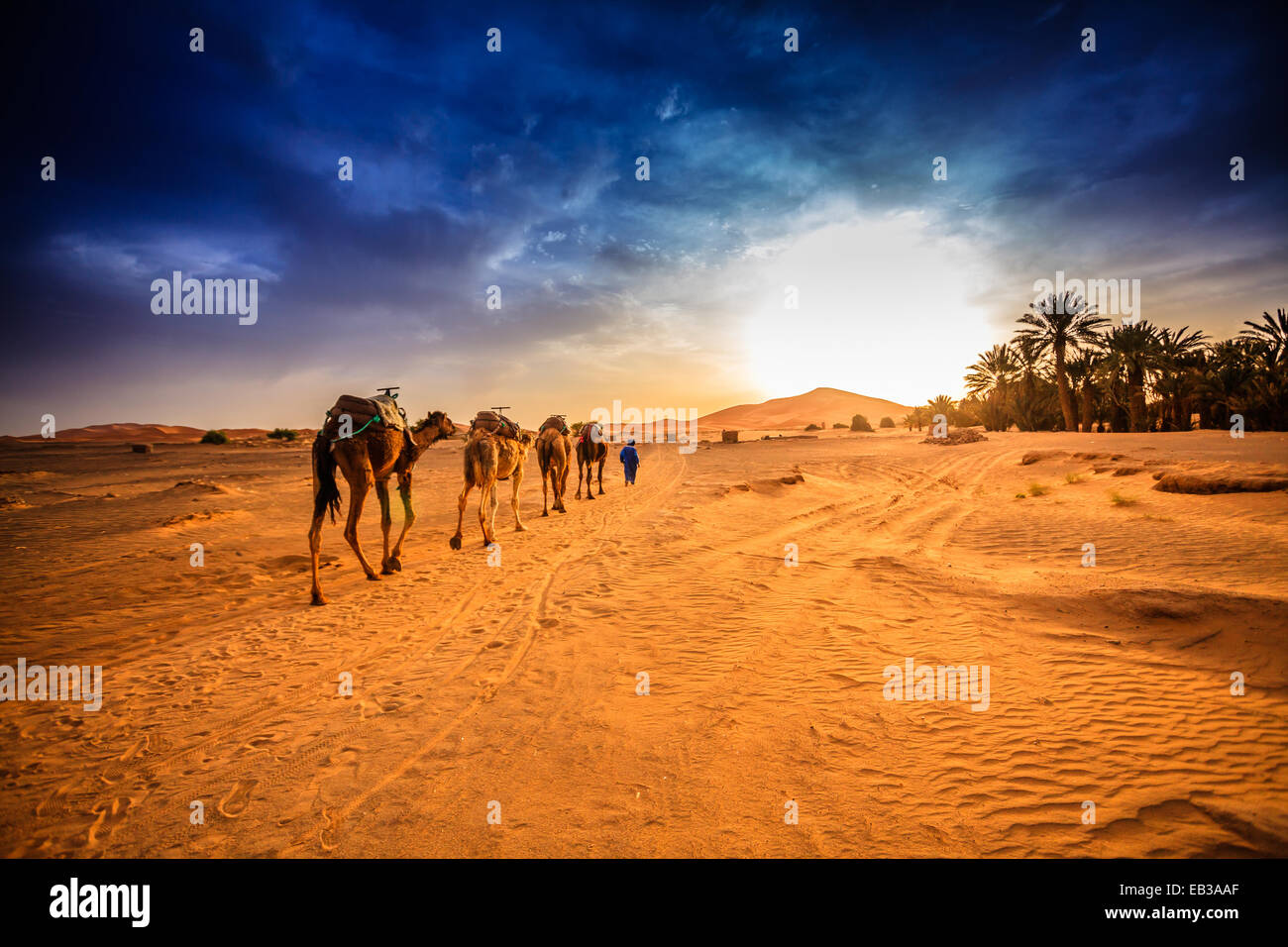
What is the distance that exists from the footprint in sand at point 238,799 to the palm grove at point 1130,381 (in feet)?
153

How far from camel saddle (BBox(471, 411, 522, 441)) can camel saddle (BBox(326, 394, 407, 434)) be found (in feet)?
9.64

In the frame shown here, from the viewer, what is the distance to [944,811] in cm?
296

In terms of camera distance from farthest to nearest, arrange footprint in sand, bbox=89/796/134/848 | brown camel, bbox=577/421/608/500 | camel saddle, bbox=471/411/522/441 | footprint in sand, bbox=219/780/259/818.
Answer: brown camel, bbox=577/421/608/500
camel saddle, bbox=471/411/522/441
footprint in sand, bbox=219/780/259/818
footprint in sand, bbox=89/796/134/848

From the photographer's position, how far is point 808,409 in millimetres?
163375

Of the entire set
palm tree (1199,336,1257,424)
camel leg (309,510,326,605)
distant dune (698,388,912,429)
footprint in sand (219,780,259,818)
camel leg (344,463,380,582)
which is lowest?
footprint in sand (219,780,259,818)

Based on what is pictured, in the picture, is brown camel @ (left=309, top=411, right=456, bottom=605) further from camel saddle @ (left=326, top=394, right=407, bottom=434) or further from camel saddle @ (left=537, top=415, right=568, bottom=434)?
camel saddle @ (left=537, top=415, right=568, bottom=434)

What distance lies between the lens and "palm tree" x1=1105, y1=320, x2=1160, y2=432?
37.6 metres

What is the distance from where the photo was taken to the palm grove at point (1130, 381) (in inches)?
1202

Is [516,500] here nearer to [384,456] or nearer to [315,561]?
[384,456]

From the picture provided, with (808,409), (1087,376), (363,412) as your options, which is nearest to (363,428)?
Answer: (363,412)

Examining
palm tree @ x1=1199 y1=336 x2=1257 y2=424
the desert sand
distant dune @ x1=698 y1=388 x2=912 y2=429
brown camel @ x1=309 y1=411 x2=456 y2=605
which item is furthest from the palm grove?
distant dune @ x1=698 y1=388 x2=912 y2=429

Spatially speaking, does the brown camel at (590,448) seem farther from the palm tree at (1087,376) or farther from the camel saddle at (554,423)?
the palm tree at (1087,376)

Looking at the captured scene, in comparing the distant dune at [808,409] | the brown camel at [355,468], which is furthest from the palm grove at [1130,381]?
the distant dune at [808,409]
